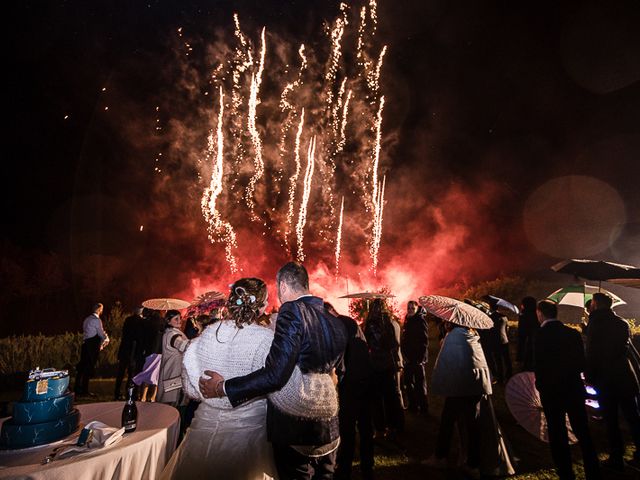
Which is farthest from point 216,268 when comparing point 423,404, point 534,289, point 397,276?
point 423,404

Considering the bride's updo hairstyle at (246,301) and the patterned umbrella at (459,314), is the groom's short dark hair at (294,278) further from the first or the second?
the patterned umbrella at (459,314)

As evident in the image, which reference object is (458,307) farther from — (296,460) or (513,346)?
(513,346)

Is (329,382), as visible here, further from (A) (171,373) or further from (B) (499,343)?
(B) (499,343)

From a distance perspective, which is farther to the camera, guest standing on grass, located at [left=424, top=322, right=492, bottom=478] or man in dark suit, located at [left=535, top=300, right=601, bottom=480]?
guest standing on grass, located at [left=424, top=322, right=492, bottom=478]

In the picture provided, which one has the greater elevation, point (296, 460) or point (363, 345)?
point (363, 345)

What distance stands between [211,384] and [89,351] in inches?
346

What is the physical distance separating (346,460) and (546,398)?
8.34ft

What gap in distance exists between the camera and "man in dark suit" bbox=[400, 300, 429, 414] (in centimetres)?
759

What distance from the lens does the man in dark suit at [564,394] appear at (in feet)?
14.3

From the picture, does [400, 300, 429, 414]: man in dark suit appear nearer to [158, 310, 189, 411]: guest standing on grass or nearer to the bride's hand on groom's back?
[158, 310, 189, 411]: guest standing on grass

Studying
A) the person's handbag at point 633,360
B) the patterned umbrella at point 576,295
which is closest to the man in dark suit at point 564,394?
the person's handbag at point 633,360

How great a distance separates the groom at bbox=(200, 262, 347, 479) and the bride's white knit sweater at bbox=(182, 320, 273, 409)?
0.10m

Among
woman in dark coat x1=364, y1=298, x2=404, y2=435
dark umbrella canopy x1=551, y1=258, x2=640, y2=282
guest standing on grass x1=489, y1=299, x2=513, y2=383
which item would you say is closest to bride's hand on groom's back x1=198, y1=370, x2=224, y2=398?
woman in dark coat x1=364, y1=298, x2=404, y2=435

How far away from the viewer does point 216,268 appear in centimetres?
3875
